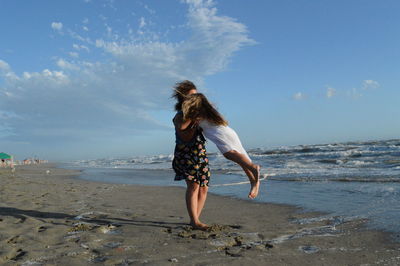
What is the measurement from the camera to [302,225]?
3572 mm

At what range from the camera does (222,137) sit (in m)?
3.33

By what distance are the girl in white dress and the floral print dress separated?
0.21 metres

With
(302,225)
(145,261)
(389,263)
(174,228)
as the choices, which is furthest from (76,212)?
(389,263)

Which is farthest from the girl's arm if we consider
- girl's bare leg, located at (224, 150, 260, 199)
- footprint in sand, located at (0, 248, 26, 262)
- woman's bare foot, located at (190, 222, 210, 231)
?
footprint in sand, located at (0, 248, 26, 262)

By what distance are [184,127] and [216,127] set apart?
35cm

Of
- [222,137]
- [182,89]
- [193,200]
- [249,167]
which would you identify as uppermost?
[182,89]

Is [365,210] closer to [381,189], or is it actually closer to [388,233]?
[388,233]

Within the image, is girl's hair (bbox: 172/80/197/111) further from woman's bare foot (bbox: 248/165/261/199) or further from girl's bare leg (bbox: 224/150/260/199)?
woman's bare foot (bbox: 248/165/261/199)

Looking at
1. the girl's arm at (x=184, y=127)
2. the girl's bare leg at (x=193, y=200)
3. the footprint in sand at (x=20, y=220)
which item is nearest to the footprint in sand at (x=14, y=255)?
the footprint in sand at (x=20, y=220)

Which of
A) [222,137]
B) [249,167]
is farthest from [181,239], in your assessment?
[222,137]

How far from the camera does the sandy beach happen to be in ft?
8.05

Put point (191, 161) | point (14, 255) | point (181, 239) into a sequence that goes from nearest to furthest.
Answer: point (14, 255)
point (181, 239)
point (191, 161)

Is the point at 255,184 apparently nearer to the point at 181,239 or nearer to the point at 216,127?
the point at 216,127

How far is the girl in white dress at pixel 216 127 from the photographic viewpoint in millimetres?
3307
